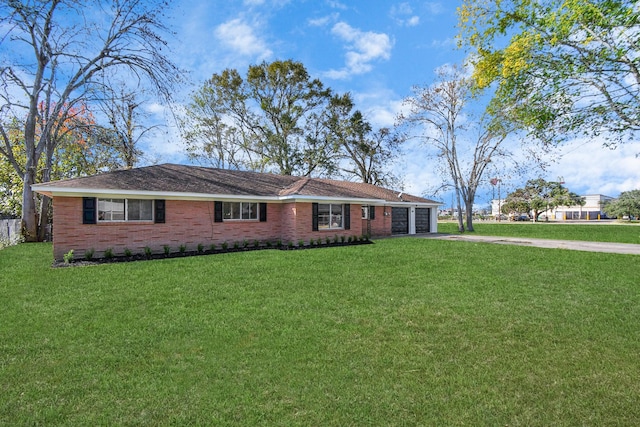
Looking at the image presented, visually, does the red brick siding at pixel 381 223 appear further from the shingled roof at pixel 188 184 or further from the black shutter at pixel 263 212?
the black shutter at pixel 263 212

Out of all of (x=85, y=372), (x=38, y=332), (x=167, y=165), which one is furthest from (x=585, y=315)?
(x=167, y=165)

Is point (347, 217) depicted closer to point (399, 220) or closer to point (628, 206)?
point (399, 220)

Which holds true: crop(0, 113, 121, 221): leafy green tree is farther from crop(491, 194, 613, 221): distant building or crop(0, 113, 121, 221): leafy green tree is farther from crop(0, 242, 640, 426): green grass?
crop(491, 194, 613, 221): distant building

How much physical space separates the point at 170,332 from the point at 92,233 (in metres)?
8.94

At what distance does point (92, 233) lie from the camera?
37.2 feet

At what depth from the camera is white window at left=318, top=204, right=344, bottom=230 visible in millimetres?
15914

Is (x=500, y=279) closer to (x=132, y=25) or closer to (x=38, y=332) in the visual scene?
(x=38, y=332)

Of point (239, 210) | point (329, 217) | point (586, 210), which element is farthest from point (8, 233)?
point (586, 210)

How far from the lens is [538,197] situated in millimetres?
57656

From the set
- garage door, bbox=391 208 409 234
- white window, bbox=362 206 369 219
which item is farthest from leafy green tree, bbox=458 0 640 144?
garage door, bbox=391 208 409 234

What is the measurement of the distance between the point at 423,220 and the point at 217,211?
15.1 meters

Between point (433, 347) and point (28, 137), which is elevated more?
point (28, 137)

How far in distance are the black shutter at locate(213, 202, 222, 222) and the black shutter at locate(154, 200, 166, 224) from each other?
1995 millimetres

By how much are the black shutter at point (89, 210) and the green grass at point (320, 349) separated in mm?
3506
